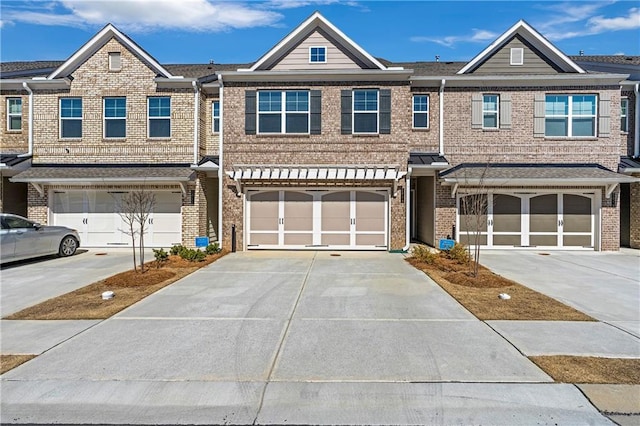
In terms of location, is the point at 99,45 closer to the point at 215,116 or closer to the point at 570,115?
the point at 215,116

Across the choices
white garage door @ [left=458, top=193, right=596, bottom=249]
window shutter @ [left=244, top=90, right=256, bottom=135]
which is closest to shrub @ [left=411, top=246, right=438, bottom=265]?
white garage door @ [left=458, top=193, right=596, bottom=249]

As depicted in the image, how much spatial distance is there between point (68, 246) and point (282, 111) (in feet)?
29.4

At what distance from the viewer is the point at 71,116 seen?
52.6ft

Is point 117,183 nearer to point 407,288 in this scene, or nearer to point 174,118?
point 174,118

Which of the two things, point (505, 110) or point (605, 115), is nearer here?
point (605, 115)

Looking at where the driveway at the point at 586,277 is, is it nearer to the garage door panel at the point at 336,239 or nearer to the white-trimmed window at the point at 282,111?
the garage door panel at the point at 336,239

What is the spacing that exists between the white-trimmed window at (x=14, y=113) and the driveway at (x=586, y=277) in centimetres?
1886

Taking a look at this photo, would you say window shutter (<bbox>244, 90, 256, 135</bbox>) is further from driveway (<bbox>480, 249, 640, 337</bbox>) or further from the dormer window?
driveway (<bbox>480, 249, 640, 337</bbox>)

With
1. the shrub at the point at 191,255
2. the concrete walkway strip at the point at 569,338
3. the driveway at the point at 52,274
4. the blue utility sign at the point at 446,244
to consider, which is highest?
the blue utility sign at the point at 446,244

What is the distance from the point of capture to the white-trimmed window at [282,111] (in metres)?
15.4

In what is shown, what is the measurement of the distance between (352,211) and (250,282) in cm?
658

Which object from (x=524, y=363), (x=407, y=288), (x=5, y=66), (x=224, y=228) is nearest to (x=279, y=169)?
(x=224, y=228)

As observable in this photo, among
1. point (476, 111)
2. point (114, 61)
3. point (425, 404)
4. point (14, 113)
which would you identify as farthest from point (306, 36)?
point (425, 404)

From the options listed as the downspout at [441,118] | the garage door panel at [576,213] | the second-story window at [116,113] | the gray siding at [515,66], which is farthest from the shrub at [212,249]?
the garage door panel at [576,213]
